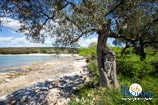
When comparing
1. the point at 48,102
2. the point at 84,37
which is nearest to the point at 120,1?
the point at 84,37

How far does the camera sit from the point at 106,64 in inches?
199

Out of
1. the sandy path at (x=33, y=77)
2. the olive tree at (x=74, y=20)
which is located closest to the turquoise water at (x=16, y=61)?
the sandy path at (x=33, y=77)

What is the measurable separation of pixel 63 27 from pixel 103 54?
7.59ft

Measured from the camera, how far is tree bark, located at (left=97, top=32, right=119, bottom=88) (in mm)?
5043

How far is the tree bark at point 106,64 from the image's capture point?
5.04 m

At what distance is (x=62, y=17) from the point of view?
402cm

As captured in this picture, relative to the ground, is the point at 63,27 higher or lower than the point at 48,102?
higher

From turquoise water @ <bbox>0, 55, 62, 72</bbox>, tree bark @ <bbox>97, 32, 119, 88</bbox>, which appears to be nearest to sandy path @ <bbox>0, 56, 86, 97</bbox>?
turquoise water @ <bbox>0, 55, 62, 72</bbox>

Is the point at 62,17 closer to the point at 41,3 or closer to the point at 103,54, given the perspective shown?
the point at 41,3

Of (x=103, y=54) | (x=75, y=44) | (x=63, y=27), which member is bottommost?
(x=103, y=54)

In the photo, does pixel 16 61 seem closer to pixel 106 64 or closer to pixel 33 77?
pixel 33 77

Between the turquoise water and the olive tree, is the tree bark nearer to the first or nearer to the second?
the olive tree

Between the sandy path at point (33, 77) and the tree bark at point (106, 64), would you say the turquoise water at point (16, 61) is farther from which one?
the tree bark at point (106, 64)

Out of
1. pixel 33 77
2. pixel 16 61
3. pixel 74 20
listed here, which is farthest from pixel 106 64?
pixel 16 61
